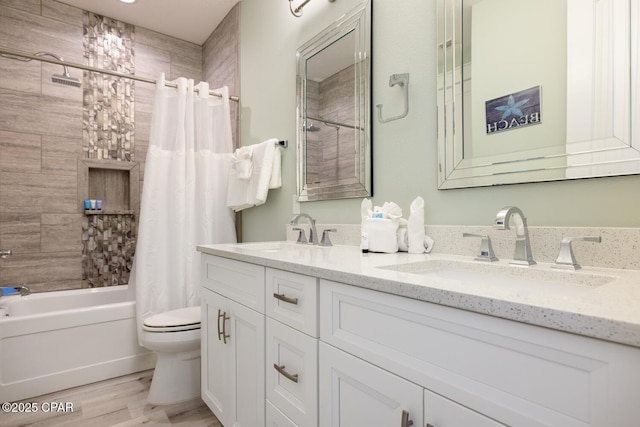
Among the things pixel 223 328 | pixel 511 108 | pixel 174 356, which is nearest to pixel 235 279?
pixel 223 328

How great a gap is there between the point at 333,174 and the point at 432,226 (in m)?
0.65

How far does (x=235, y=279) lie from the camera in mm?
1421

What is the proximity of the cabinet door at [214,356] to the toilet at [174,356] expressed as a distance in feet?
0.72

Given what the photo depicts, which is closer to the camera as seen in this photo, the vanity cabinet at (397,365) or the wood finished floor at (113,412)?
the vanity cabinet at (397,365)

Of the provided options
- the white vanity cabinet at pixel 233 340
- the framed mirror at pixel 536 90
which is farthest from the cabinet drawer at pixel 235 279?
the framed mirror at pixel 536 90

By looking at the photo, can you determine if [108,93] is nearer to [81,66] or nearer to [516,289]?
[81,66]

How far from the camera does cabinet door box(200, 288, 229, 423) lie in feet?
4.95

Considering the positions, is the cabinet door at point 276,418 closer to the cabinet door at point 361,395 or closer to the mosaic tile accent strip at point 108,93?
the cabinet door at point 361,395

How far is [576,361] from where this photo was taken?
0.49 meters

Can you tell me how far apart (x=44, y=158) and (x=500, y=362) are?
319 cm

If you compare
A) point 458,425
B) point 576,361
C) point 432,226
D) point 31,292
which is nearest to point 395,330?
point 458,425

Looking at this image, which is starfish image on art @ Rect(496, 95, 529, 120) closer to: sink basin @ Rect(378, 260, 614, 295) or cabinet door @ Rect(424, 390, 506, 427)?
sink basin @ Rect(378, 260, 614, 295)

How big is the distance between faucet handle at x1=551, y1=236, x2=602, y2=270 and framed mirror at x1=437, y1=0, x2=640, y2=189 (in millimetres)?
175

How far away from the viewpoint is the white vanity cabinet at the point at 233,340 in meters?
1.26
